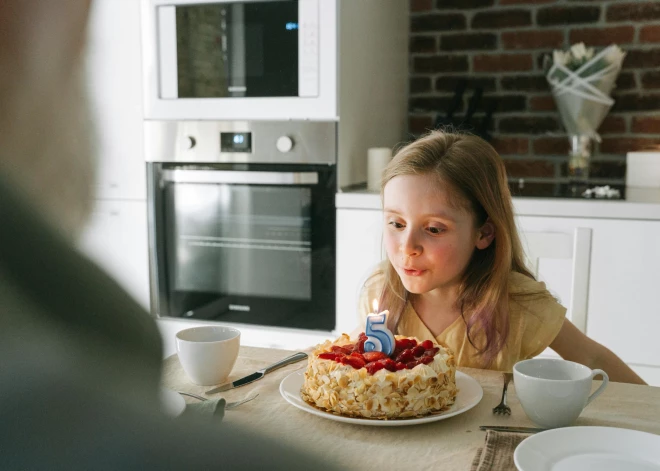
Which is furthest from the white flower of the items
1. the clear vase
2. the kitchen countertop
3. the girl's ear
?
the girl's ear

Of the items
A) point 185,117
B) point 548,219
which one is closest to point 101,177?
point 548,219

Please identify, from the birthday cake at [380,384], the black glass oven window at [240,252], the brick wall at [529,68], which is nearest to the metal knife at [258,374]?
the birthday cake at [380,384]

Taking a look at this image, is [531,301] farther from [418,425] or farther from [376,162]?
[376,162]

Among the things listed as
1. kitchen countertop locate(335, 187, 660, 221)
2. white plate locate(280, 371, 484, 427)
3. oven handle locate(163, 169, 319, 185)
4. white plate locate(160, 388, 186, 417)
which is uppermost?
white plate locate(160, 388, 186, 417)

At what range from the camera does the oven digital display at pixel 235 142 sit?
2.38m

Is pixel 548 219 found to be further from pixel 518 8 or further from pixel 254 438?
pixel 254 438

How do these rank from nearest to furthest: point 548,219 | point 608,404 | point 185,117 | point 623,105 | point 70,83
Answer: point 70,83
point 608,404
point 548,219
point 185,117
point 623,105

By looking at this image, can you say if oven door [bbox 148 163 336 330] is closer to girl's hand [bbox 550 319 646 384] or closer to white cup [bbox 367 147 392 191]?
white cup [bbox 367 147 392 191]

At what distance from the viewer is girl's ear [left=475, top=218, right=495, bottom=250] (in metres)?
1.46

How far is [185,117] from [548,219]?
49.9 inches

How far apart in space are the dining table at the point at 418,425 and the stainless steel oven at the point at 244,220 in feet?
4.15

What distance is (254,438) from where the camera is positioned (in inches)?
12.8

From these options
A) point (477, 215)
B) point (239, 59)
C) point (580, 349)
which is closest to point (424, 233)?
point (477, 215)

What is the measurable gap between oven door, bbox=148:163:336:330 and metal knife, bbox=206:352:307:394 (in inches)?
45.7
